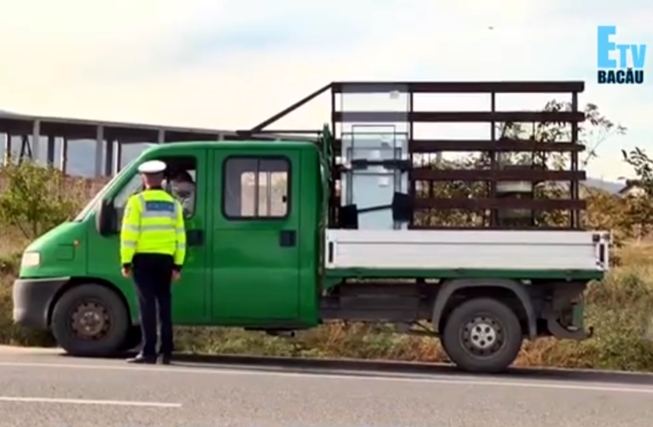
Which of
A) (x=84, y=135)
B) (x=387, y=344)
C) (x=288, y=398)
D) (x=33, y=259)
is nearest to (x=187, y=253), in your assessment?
(x=33, y=259)

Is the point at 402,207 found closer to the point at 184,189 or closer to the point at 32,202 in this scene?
the point at 184,189

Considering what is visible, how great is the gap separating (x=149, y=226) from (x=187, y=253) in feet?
2.11

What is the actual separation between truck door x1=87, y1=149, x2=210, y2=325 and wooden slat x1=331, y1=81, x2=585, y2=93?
5.13ft

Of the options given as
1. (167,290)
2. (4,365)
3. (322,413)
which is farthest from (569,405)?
(4,365)

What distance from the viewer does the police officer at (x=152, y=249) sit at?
10242mm

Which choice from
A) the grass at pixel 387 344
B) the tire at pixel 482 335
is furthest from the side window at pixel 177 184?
the tire at pixel 482 335

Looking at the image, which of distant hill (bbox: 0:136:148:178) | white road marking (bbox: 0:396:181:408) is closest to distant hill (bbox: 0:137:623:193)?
distant hill (bbox: 0:136:148:178)

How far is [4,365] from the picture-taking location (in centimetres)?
989

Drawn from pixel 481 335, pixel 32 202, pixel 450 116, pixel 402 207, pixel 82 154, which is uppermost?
pixel 82 154

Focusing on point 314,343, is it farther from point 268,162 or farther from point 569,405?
point 569,405

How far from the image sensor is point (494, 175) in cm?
1091

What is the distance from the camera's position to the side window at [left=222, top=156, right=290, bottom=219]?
10.8m

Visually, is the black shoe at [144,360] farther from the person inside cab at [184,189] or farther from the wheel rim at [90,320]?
the person inside cab at [184,189]

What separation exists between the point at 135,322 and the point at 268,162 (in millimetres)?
1958
